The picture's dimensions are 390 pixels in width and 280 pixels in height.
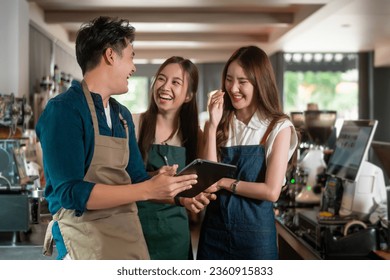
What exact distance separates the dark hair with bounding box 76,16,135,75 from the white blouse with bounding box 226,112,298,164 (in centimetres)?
40

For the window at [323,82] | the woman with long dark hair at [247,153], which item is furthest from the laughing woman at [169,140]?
the window at [323,82]

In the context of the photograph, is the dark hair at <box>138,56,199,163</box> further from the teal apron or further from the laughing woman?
the teal apron

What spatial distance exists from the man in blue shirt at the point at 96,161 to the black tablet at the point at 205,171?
0.03m

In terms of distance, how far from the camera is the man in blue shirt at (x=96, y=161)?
100 centimetres

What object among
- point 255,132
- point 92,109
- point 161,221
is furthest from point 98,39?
point 161,221

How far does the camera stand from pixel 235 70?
132 centimetres

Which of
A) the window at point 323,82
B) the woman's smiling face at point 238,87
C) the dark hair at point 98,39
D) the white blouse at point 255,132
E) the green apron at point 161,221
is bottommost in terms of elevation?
the green apron at point 161,221

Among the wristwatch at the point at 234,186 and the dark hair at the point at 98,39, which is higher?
the dark hair at the point at 98,39

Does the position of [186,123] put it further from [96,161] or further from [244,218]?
[96,161]

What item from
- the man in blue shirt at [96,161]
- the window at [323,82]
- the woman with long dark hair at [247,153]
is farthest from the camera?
the window at [323,82]

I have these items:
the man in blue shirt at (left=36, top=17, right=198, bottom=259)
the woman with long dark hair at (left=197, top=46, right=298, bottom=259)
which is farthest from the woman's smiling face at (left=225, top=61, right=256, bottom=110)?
the man in blue shirt at (left=36, top=17, right=198, bottom=259)

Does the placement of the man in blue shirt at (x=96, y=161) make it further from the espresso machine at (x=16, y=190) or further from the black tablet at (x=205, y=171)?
the espresso machine at (x=16, y=190)

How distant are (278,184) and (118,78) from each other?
440mm

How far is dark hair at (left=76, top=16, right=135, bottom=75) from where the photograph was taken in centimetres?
107
